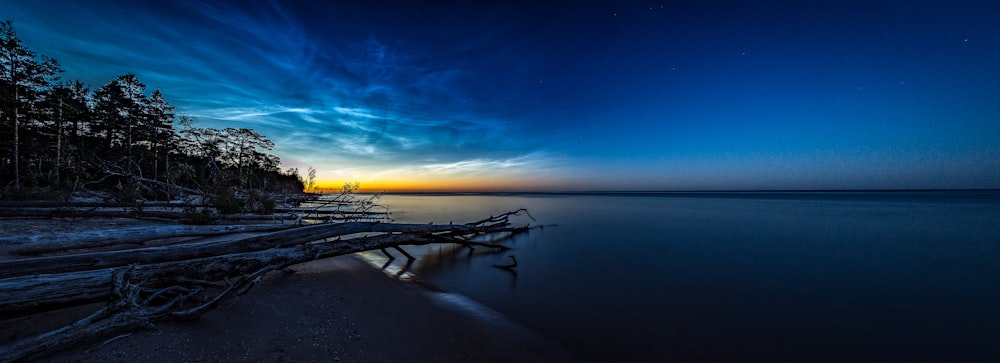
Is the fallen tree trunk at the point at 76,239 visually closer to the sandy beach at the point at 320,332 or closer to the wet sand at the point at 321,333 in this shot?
the sandy beach at the point at 320,332

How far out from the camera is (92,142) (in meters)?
29.8

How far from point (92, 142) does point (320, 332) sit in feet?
153

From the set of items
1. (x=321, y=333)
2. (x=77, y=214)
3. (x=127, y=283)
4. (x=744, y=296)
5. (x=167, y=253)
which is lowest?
(x=744, y=296)

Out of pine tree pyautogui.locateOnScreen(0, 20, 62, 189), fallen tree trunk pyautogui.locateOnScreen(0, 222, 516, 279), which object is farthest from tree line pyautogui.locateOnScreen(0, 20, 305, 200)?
fallen tree trunk pyautogui.locateOnScreen(0, 222, 516, 279)

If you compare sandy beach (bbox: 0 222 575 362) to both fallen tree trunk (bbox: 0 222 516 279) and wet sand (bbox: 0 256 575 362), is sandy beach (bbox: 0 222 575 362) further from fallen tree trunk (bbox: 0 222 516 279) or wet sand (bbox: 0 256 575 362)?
fallen tree trunk (bbox: 0 222 516 279)

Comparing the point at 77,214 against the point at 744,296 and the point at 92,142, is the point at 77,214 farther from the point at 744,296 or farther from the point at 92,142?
the point at 92,142

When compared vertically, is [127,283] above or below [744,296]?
above

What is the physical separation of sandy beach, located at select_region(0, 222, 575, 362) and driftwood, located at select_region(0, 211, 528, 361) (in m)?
0.22

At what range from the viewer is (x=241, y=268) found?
217 inches

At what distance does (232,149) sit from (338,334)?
53.5m

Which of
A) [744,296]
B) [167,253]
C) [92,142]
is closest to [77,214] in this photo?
[167,253]

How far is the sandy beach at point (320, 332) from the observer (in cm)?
351

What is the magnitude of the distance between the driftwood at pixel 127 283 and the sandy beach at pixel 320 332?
0.22 m

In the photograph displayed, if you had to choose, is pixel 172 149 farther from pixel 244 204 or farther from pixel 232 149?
pixel 244 204
